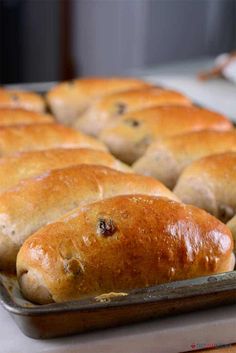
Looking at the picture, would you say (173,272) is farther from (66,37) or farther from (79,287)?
(66,37)

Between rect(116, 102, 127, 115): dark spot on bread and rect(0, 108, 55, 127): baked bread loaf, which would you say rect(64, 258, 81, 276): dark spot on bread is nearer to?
Answer: rect(0, 108, 55, 127): baked bread loaf

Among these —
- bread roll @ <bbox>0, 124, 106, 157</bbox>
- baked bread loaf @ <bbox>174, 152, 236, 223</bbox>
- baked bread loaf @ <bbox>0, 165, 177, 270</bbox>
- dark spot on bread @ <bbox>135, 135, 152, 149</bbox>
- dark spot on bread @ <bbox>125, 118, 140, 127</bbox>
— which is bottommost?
dark spot on bread @ <bbox>135, 135, 152, 149</bbox>

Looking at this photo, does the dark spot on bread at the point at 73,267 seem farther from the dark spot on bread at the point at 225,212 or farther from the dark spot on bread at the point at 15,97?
the dark spot on bread at the point at 15,97

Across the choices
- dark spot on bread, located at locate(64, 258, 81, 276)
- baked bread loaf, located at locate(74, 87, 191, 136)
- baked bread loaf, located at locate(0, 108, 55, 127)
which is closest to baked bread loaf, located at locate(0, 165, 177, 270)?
dark spot on bread, located at locate(64, 258, 81, 276)

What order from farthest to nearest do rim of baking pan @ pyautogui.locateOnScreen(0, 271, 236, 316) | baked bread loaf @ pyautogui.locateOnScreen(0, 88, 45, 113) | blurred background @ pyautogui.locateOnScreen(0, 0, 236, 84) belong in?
blurred background @ pyautogui.locateOnScreen(0, 0, 236, 84) → baked bread loaf @ pyautogui.locateOnScreen(0, 88, 45, 113) → rim of baking pan @ pyautogui.locateOnScreen(0, 271, 236, 316)

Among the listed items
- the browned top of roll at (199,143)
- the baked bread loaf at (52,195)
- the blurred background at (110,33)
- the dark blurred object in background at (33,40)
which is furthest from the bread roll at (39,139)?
the dark blurred object in background at (33,40)
